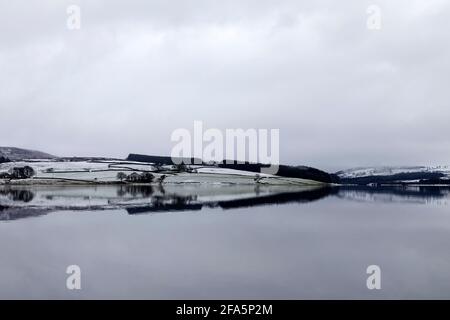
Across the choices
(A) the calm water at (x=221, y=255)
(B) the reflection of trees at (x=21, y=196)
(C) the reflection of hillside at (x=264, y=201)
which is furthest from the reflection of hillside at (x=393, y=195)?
(B) the reflection of trees at (x=21, y=196)

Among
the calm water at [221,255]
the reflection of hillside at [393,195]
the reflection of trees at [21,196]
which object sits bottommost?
the calm water at [221,255]

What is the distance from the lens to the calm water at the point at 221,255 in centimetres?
1756

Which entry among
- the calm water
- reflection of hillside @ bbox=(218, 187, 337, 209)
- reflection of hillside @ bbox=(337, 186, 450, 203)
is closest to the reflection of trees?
the calm water

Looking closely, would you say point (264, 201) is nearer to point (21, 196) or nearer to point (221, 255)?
point (221, 255)

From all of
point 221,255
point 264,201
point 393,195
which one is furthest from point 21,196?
point 393,195

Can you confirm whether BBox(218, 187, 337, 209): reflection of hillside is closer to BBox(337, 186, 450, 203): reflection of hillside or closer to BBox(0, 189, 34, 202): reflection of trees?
BBox(337, 186, 450, 203): reflection of hillside

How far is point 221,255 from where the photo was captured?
2403 centimetres

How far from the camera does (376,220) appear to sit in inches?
1588

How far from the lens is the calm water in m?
17.6

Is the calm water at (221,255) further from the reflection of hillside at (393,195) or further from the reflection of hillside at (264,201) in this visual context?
the reflection of hillside at (393,195)

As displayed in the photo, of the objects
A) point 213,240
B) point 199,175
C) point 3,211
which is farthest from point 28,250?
point 199,175

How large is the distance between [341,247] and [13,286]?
18602 mm

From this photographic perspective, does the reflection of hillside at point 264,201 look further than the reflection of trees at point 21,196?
No

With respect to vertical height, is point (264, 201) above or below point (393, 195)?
above
